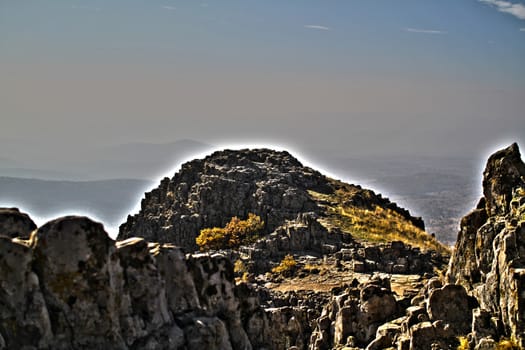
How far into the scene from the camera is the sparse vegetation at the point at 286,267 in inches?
3780

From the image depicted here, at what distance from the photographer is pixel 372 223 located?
4628 inches

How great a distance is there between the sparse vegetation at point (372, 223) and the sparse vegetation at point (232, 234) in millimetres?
10495

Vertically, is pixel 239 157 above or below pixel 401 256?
above

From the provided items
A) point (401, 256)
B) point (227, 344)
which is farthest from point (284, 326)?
point (401, 256)

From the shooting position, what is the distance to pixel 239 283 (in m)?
44.6

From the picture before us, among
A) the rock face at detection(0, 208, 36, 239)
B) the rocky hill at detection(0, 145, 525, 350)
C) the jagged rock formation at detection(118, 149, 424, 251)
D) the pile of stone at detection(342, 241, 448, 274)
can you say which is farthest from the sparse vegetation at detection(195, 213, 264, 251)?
the rock face at detection(0, 208, 36, 239)

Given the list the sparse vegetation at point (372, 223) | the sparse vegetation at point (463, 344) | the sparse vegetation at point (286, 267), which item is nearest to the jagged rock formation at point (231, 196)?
the sparse vegetation at point (372, 223)

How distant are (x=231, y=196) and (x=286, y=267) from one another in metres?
27.9

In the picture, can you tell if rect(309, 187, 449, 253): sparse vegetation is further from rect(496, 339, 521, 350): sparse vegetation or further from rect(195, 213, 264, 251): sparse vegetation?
rect(496, 339, 521, 350): sparse vegetation

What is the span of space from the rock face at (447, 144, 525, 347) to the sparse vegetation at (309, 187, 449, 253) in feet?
182

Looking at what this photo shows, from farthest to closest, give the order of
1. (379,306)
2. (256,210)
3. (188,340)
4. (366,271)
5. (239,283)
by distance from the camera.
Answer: (256,210) → (366,271) → (379,306) → (239,283) → (188,340)

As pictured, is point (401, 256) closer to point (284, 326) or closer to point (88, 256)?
point (284, 326)

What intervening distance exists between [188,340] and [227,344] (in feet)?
9.02

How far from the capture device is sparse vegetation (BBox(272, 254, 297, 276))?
96.0 metres
